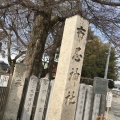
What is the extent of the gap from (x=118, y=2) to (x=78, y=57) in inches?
144

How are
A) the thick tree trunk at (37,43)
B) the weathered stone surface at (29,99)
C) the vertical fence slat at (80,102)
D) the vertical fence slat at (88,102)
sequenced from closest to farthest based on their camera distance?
the weathered stone surface at (29,99)
the vertical fence slat at (80,102)
the vertical fence slat at (88,102)
the thick tree trunk at (37,43)

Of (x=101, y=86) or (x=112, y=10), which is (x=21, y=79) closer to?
(x=101, y=86)

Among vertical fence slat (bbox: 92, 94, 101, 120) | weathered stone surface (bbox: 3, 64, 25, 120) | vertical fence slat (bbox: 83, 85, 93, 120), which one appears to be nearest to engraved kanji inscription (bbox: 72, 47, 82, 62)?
weathered stone surface (bbox: 3, 64, 25, 120)

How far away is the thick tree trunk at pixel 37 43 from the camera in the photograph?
9469 millimetres

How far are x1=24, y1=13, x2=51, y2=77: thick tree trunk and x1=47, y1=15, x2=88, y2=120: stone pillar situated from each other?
12.2 ft

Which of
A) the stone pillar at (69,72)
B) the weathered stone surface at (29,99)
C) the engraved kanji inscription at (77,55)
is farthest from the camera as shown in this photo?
the weathered stone surface at (29,99)

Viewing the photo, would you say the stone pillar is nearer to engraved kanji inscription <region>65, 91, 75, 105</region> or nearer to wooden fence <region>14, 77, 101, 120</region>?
engraved kanji inscription <region>65, 91, 75, 105</region>

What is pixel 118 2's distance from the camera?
8422 mm

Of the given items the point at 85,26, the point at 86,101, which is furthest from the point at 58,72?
the point at 86,101

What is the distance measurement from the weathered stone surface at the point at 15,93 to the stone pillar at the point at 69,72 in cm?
169

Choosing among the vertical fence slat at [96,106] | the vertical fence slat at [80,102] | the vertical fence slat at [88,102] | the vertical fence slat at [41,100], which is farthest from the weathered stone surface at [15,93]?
Result: the vertical fence slat at [96,106]

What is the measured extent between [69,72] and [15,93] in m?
2.28

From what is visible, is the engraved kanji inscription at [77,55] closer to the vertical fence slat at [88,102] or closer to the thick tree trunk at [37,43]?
the vertical fence slat at [88,102]

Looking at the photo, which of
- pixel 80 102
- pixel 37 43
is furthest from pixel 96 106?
pixel 37 43
